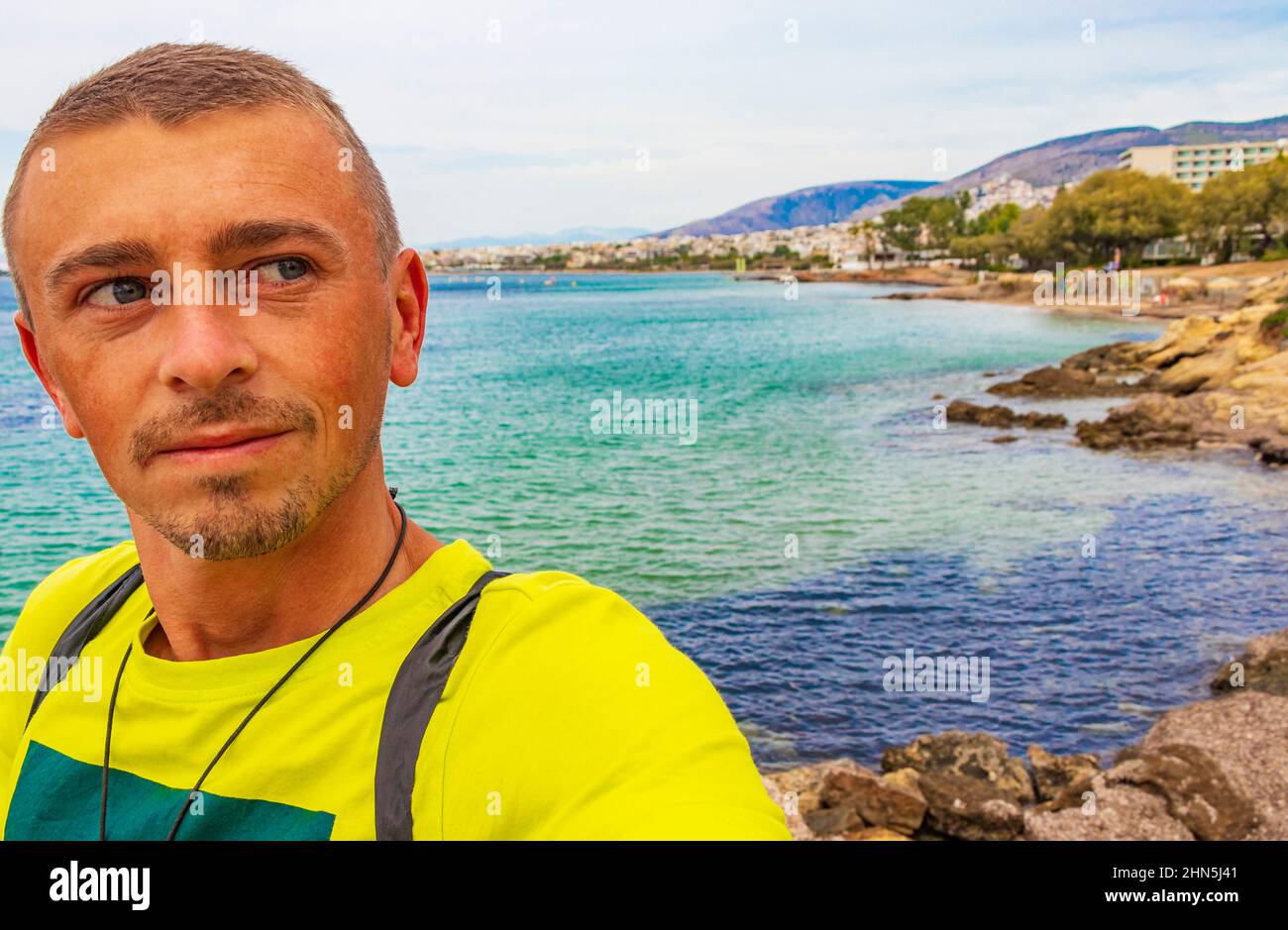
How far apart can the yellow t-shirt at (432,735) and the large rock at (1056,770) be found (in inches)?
332

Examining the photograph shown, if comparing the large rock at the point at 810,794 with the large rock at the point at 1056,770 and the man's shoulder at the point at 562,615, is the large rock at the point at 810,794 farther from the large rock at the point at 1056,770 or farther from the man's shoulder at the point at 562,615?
the man's shoulder at the point at 562,615

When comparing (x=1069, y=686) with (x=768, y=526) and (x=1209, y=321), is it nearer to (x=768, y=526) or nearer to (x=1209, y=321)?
(x=768, y=526)

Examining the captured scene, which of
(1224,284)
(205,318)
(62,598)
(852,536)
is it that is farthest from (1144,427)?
(1224,284)

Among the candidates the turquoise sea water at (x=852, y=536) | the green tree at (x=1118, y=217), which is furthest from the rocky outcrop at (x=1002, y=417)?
the green tree at (x=1118, y=217)

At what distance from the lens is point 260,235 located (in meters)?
1.42

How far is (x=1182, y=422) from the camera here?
25547mm

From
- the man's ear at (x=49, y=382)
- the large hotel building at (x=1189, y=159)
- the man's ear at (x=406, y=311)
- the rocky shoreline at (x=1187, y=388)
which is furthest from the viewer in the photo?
the large hotel building at (x=1189, y=159)

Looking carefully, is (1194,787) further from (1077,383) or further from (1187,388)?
(1077,383)

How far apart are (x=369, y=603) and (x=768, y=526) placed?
1774 centimetres

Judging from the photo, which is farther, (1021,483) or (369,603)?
(1021,483)

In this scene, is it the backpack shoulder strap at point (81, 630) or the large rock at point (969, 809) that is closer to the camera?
the backpack shoulder strap at point (81, 630)

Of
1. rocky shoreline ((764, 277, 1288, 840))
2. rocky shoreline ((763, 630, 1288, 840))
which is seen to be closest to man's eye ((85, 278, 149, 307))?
rocky shoreline ((764, 277, 1288, 840))

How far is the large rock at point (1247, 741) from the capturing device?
769 centimetres
